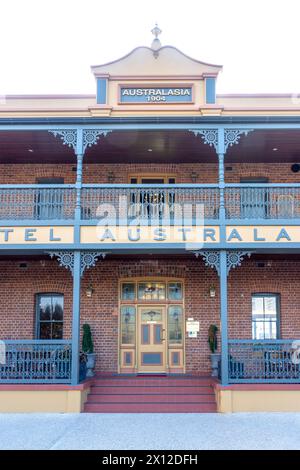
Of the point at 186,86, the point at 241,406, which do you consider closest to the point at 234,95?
the point at 186,86

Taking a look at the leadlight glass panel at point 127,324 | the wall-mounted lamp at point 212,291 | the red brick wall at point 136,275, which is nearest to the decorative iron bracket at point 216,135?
the red brick wall at point 136,275

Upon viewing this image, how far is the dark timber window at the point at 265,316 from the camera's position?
12602 mm

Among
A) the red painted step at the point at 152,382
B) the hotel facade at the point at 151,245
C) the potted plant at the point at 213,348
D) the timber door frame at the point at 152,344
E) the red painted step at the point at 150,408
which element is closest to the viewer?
the red painted step at the point at 150,408

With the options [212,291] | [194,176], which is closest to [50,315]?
[212,291]

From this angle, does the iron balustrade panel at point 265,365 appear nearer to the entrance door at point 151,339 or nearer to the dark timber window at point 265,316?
the dark timber window at point 265,316

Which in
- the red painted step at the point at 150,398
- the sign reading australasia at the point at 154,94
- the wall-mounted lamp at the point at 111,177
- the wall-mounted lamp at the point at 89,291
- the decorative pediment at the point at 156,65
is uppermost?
the decorative pediment at the point at 156,65

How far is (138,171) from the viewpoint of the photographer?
13250mm

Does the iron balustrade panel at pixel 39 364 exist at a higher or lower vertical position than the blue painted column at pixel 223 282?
lower

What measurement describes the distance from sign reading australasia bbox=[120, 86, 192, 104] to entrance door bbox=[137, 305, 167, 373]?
18.6ft

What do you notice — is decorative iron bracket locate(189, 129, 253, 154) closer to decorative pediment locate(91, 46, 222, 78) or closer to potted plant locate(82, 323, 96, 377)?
decorative pediment locate(91, 46, 222, 78)

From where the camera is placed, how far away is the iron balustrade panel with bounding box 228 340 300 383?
1016 centimetres

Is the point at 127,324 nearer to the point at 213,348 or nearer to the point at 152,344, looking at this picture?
the point at 152,344

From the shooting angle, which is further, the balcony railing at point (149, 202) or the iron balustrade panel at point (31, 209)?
the iron balustrade panel at point (31, 209)

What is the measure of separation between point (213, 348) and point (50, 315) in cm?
462
